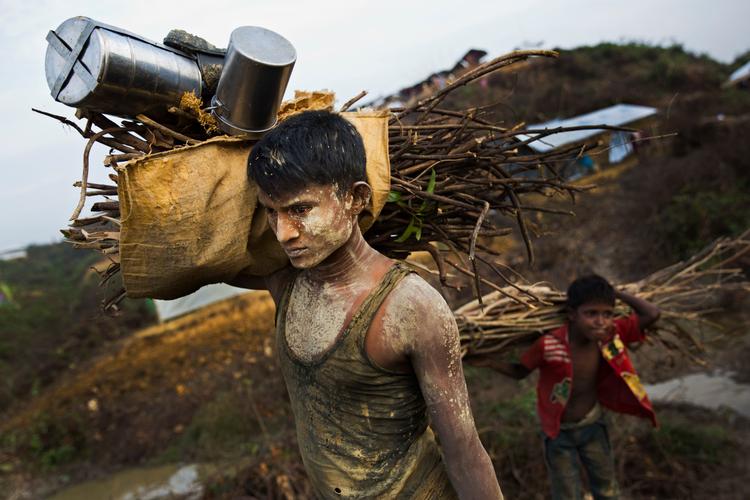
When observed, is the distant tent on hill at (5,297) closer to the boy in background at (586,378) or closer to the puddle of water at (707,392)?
the puddle of water at (707,392)

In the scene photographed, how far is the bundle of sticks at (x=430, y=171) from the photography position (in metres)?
1.41

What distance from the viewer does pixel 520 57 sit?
1702 millimetres

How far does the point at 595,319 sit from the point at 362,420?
1846 mm

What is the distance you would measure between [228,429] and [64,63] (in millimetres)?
6866

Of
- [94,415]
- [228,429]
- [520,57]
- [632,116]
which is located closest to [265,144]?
[520,57]

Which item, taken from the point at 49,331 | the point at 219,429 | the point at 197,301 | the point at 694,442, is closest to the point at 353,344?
the point at 694,442

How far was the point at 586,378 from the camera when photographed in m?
3.21

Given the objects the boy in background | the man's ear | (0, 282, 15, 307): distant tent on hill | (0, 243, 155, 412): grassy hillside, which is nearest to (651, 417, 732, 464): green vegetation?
the boy in background

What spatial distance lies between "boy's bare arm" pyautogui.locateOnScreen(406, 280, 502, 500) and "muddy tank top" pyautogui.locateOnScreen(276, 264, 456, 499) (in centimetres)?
9

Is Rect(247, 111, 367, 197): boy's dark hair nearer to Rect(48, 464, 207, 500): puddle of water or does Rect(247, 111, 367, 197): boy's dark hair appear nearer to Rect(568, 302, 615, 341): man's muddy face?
Rect(568, 302, 615, 341): man's muddy face

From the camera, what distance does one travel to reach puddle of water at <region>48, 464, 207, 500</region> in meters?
6.69

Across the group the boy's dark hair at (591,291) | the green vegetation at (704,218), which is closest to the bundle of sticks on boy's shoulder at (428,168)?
the boy's dark hair at (591,291)

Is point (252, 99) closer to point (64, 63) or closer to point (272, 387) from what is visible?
point (64, 63)

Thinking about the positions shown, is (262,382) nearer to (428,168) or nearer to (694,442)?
(694,442)
